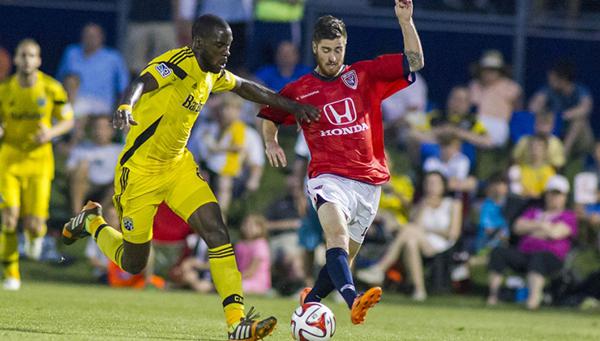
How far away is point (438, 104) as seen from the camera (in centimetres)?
1934

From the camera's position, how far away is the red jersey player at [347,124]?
9492mm

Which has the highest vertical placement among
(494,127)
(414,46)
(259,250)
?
(414,46)

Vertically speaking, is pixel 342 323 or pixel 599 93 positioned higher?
pixel 599 93

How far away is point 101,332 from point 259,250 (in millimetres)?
6479

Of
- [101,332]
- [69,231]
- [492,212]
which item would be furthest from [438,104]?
[101,332]

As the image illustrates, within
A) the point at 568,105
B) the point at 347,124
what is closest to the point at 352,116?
the point at 347,124

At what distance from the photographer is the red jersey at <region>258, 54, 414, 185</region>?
377 inches

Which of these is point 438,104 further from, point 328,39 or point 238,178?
point 328,39

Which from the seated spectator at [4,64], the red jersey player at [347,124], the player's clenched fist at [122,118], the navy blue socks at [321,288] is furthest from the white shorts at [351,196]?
the seated spectator at [4,64]

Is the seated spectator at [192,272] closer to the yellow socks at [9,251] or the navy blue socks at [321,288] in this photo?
the yellow socks at [9,251]

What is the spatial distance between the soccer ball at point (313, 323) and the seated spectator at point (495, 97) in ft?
32.1

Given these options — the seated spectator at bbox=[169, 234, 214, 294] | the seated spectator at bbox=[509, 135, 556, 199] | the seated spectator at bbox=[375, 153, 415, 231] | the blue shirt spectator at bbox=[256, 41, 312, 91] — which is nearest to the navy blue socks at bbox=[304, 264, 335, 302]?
the seated spectator at bbox=[169, 234, 214, 294]

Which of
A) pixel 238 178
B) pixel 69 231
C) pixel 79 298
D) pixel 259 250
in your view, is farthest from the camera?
pixel 238 178

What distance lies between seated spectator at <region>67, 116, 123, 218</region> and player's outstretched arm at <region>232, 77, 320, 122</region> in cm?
744
